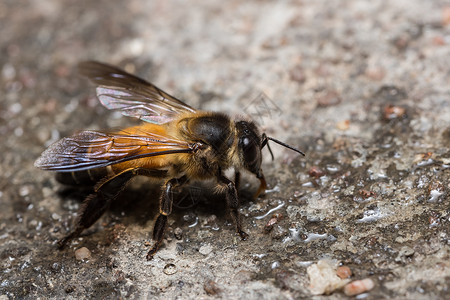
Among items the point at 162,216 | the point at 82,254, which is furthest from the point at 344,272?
the point at 82,254

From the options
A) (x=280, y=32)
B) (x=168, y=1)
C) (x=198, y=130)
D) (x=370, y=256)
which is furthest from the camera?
(x=168, y=1)

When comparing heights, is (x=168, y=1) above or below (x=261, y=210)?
above

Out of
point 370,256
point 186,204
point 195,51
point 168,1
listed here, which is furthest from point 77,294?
point 168,1

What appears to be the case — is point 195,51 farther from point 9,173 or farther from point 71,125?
point 9,173

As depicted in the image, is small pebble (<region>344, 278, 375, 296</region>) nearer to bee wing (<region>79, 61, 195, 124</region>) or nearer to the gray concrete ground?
the gray concrete ground

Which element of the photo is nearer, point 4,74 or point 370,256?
point 370,256

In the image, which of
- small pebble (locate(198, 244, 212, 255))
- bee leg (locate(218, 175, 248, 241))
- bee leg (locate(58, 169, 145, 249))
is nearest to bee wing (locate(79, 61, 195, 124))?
bee leg (locate(58, 169, 145, 249))

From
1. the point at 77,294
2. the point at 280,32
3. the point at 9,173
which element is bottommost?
the point at 77,294
